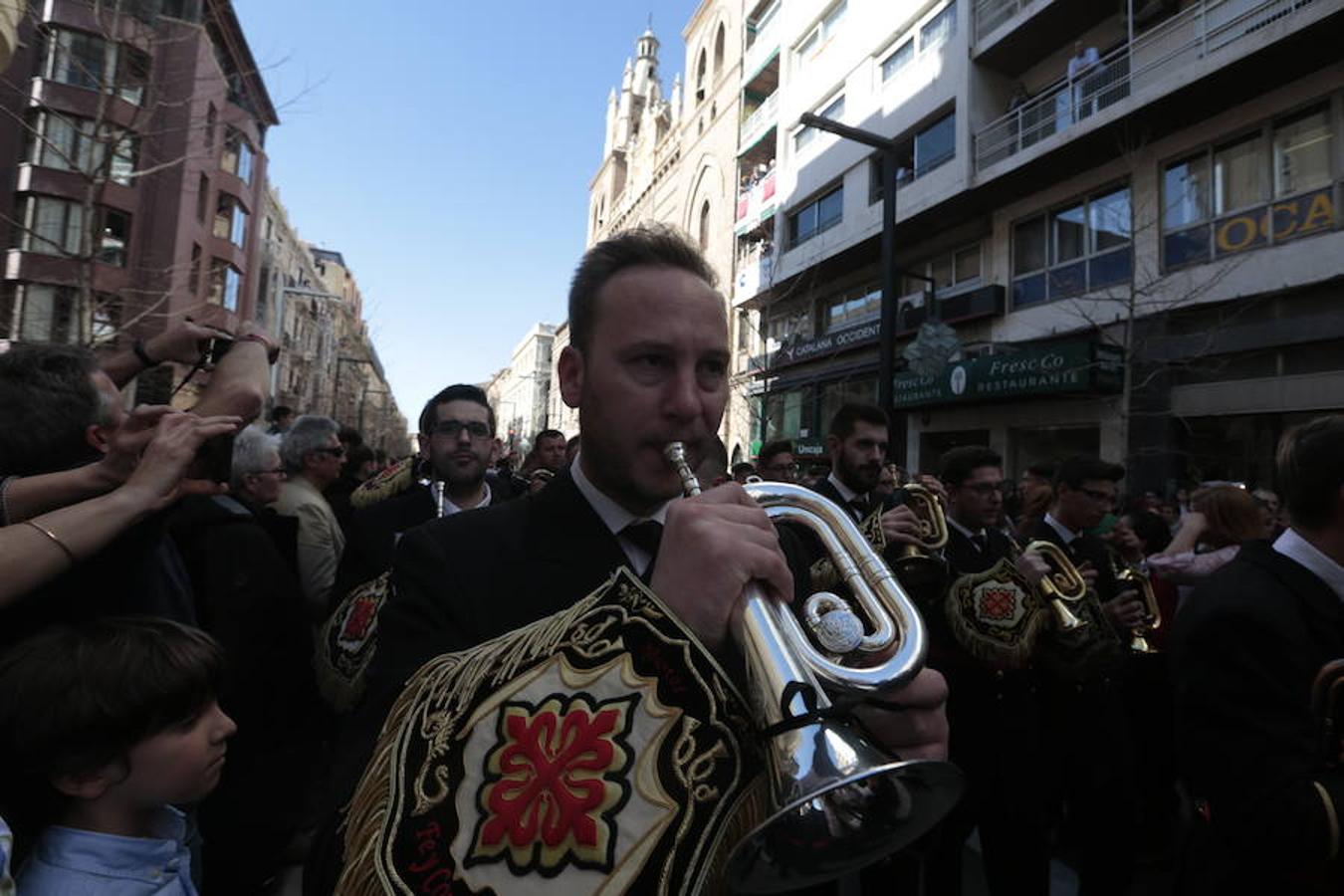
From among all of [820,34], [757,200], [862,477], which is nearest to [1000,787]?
[862,477]

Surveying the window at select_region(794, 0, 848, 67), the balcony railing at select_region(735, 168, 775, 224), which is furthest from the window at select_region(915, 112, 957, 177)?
the balcony railing at select_region(735, 168, 775, 224)

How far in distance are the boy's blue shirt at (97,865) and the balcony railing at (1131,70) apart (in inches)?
623

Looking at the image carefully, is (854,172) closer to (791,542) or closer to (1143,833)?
(1143,833)

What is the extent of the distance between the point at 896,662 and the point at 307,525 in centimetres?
369

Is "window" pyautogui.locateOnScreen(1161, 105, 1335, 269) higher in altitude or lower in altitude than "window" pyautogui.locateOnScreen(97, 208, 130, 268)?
lower

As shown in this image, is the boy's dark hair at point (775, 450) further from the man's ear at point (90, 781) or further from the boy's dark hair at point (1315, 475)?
the man's ear at point (90, 781)

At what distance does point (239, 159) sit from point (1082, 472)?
39.8 m

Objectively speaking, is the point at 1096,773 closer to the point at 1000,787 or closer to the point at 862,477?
the point at 1000,787

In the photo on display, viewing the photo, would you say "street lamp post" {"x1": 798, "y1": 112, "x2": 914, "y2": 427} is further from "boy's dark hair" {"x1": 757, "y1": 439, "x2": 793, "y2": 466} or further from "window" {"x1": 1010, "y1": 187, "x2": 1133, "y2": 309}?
"window" {"x1": 1010, "y1": 187, "x2": 1133, "y2": 309}

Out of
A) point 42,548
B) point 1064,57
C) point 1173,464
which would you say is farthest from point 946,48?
point 42,548

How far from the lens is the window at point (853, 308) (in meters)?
21.8

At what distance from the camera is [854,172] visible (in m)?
21.8

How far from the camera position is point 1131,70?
13664 millimetres

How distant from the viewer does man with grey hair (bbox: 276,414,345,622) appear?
12.5 ft
